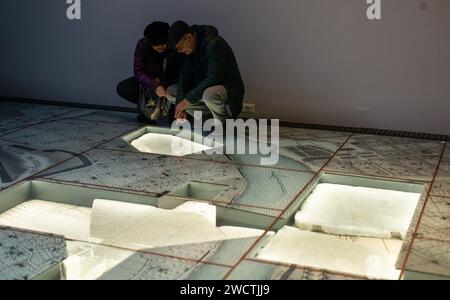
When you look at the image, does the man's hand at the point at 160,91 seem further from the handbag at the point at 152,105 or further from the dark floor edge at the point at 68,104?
the dark floor edge at the point at 68,104

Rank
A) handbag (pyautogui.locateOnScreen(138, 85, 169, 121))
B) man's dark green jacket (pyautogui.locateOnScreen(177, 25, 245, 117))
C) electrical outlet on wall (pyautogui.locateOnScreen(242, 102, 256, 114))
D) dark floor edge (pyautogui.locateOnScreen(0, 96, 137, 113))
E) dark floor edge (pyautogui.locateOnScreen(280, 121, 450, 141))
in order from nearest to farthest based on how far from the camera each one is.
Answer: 1. man's dark green jacket (pyautogui.locateOnScreen(177, 25, 245, 117))
2. dark floor edge (pyautogui.locateOnScreen(280, 121, 450, 141))
3. handbag (pyautogui.locateOnScreen(138, 85, 169, 121))
4. electrical outlet on wall (pyautogui.locateOnScreen(242, 102, 256, 114))
5. dark floor edge (pyautogui.locateOnScreen(0, 96, 137, 113))

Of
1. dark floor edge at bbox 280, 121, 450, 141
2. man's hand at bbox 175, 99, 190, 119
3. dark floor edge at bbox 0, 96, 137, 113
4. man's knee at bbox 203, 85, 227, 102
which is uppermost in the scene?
man's knee at bbox 203, 85, 227, 102

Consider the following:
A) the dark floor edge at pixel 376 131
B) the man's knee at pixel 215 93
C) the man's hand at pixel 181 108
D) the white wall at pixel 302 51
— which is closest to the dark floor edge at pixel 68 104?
the white wall at pixel 302 51

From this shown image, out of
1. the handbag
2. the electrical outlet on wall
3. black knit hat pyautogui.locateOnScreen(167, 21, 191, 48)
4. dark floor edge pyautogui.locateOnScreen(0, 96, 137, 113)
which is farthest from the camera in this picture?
dark floor edge pyautogui.locateOnScreen(0, 96, 137, 113)

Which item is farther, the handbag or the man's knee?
the handbag

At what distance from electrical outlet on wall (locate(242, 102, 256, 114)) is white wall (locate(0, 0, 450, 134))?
0.14 ft

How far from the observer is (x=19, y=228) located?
3184 millimetres

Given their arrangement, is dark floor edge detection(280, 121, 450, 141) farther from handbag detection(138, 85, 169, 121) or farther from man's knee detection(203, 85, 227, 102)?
handbag detection(138, 85, 169, 121)

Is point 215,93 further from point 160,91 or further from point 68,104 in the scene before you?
point 68,104

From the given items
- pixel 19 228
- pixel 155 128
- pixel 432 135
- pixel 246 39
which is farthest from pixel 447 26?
pixel 19 228

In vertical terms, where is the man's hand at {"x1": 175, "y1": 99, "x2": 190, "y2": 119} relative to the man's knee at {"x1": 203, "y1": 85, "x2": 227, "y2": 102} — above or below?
below

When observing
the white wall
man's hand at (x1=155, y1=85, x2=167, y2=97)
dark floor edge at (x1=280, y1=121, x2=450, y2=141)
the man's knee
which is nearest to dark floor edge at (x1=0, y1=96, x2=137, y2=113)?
the white wall

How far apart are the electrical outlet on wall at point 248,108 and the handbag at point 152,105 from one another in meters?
0.63

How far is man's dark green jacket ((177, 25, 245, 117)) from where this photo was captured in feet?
15.2
